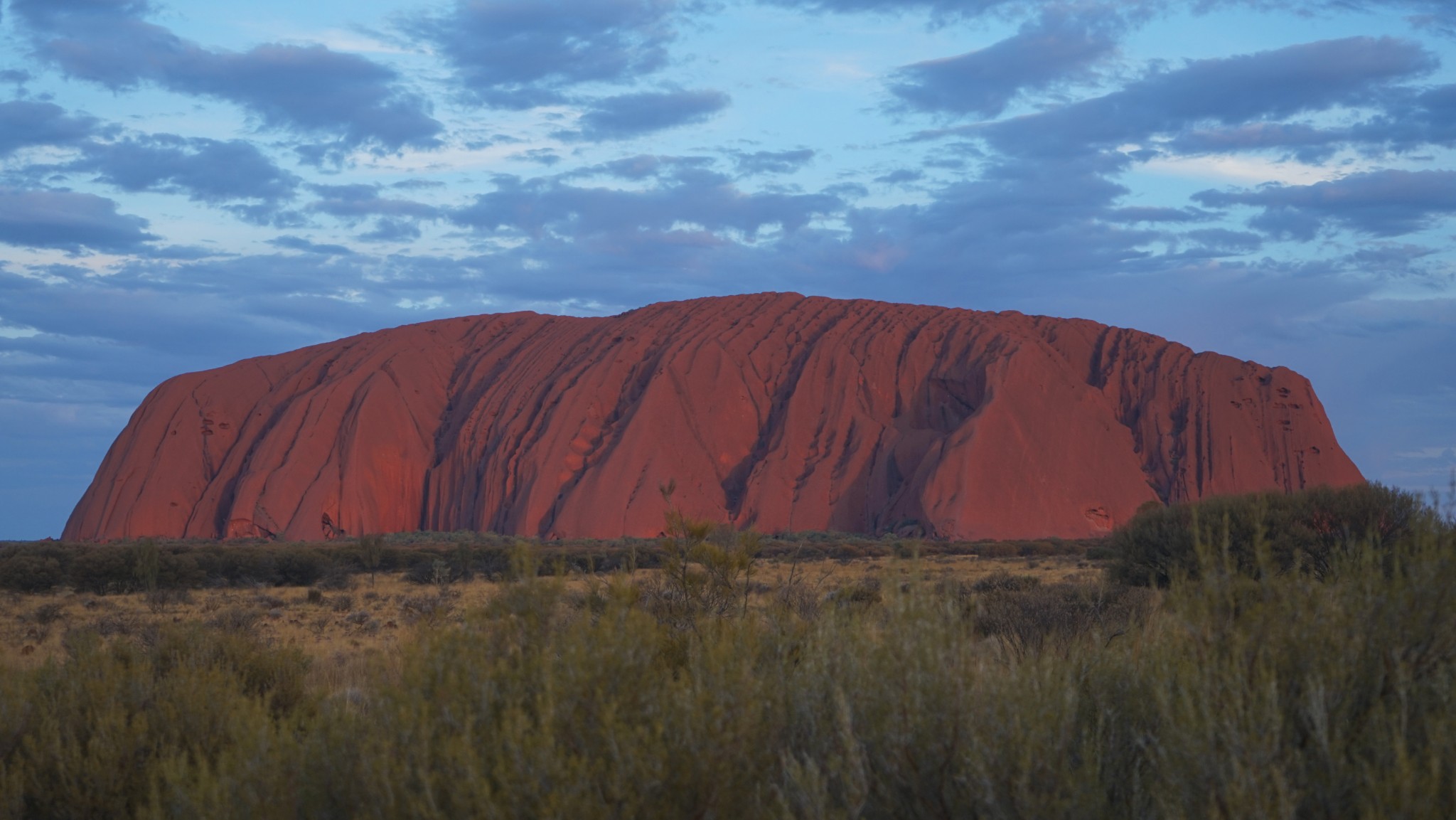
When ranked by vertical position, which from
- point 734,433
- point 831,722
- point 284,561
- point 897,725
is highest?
point 734,433

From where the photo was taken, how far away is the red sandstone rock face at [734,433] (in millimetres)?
55375

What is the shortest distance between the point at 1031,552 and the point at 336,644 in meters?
34.0

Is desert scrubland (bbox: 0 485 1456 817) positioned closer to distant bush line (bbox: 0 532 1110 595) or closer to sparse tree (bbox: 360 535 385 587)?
distant bush line (bbox: 0 532 1110 595)

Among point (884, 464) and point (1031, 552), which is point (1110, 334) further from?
point (1031, 552)

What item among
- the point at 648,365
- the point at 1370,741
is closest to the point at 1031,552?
the point at 648,365

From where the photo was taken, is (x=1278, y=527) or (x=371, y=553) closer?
(x=1278, y=527)

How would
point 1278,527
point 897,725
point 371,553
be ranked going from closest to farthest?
point 897,725, point 1278,527, point 371,553

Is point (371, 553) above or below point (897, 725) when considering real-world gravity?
below

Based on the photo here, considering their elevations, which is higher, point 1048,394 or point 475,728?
point 1048,394

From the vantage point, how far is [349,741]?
4141 millimetres

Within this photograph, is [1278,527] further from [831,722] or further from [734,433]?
[734,433]

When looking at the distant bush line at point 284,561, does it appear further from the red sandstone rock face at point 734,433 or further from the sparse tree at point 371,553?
the red sandstone rock face at point 734,433

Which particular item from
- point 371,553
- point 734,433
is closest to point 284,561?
point 371,553

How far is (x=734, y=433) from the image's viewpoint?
60.5 m
